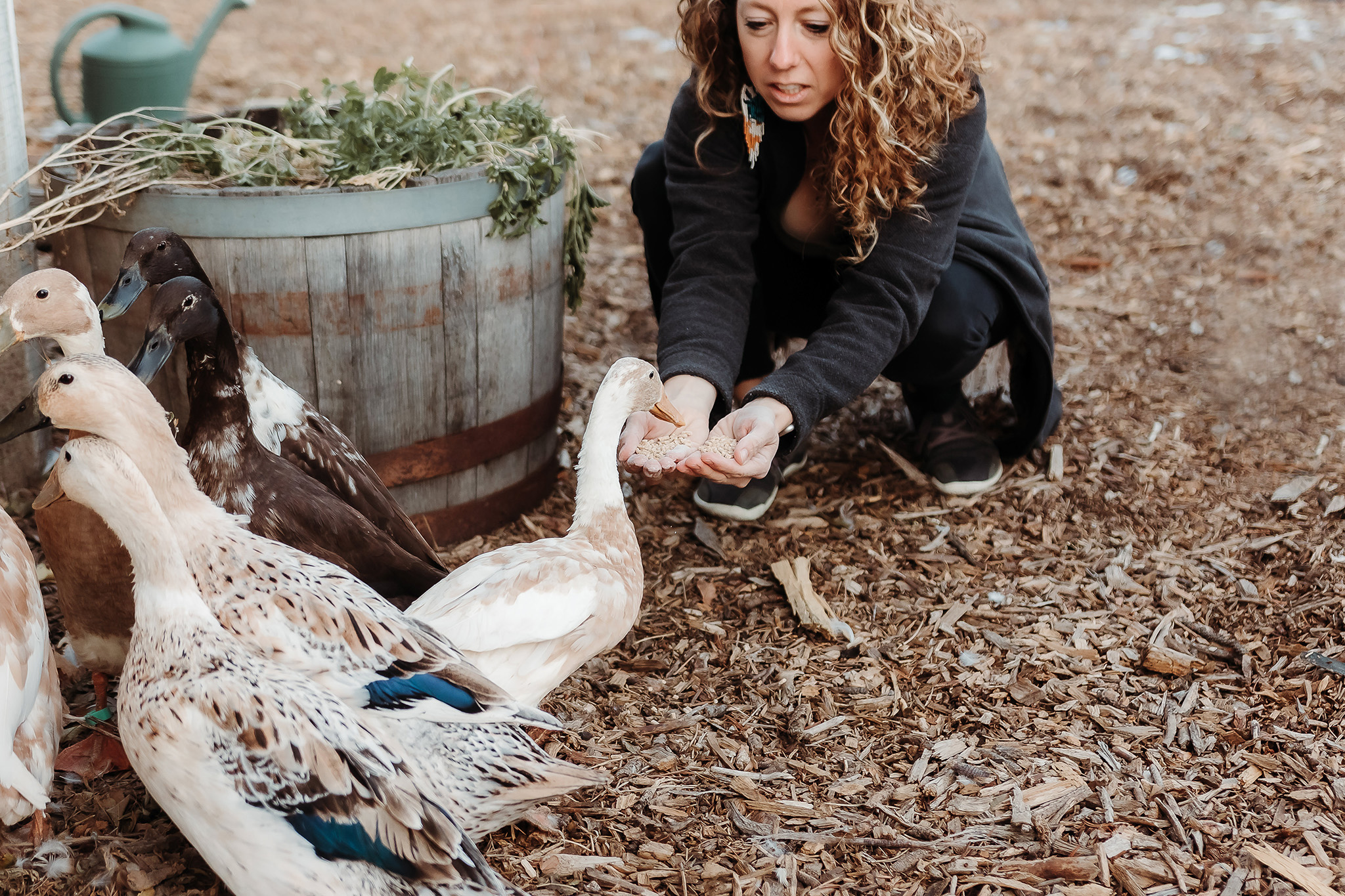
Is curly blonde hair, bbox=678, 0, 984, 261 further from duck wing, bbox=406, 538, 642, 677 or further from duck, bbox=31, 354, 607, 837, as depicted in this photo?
duck, bbox=31, 354, 607, 837

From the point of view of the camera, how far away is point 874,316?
293cm

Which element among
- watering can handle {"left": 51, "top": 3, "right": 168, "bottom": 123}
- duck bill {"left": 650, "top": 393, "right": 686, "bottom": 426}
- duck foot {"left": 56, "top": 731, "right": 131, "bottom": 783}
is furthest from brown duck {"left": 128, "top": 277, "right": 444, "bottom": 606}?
watering can handle {"left": 51, "top": 3, "right": 168, "bottom": 123}

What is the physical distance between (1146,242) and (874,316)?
2753 millimetres

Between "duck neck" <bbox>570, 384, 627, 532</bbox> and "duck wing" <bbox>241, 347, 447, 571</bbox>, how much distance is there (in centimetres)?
39

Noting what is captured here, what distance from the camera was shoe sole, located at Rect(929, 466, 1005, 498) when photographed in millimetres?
3441

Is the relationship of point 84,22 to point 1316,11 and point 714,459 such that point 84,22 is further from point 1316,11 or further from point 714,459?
point 1316,11

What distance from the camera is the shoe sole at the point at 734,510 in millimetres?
3318

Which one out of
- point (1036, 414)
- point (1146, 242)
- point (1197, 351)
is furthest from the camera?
point (1146, 242)

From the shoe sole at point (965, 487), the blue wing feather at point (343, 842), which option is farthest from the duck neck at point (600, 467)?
the shoe sole at point (965, 487)

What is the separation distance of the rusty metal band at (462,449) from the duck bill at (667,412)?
509mm

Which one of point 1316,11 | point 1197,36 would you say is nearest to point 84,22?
point 1197,36

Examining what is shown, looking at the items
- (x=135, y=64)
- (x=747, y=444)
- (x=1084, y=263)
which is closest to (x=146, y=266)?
(x=747, y=444)

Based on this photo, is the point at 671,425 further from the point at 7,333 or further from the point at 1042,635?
the point at 7,333

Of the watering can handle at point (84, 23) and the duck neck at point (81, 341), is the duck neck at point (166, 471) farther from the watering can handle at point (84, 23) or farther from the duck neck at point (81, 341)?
the watering can handle at point (84, 23)
